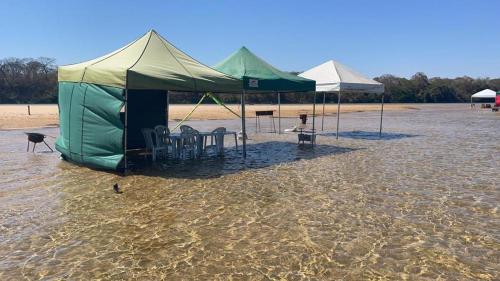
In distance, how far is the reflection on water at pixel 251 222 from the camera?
4.75 meters

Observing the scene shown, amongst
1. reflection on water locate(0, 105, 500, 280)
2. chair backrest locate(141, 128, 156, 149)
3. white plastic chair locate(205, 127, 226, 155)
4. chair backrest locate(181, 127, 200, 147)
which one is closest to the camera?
reflection on water locate(0, 105, 500, 280)

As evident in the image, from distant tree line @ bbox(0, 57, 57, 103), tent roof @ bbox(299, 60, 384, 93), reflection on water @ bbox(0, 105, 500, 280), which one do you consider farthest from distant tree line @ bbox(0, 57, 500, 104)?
reflection on water @ bbox(0, 105, 500, 280)

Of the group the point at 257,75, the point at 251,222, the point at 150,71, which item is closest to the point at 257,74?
the point at 257,75

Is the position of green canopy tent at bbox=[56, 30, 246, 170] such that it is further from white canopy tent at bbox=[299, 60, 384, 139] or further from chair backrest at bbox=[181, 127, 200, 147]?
white canopy tent at bbox=[299, 60, 384, 139]

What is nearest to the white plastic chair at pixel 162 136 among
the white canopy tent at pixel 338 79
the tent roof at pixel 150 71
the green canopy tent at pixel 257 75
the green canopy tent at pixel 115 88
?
the green canopy tent at pixel 115 88

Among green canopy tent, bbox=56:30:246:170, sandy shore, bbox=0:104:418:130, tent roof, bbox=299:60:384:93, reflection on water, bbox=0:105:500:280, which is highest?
tent roof, bbox=299:60:384:93

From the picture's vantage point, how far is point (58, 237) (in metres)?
5.62

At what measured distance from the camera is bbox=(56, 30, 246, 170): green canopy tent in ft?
31.5

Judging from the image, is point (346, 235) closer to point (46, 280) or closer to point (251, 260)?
point (251, 260)

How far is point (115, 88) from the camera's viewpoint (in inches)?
382

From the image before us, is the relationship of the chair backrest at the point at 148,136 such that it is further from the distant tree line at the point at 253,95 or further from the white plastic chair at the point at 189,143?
the distant tree line at the point at 253,95

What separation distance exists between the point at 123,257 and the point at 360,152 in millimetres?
10991

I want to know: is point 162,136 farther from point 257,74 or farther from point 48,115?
point 48,115

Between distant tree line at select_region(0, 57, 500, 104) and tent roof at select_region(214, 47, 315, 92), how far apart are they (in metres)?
55.1
